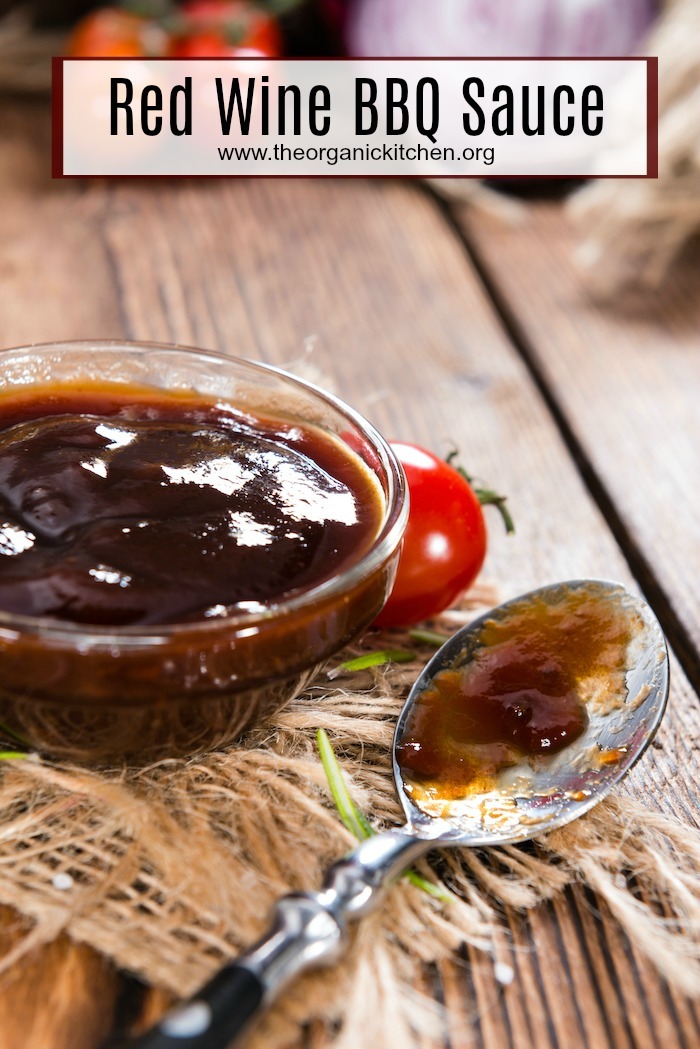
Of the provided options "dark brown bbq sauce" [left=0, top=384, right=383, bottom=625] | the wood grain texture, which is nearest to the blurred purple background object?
"dark brown bbq sauce" [left=0, top=384, right=383, bottom=625]

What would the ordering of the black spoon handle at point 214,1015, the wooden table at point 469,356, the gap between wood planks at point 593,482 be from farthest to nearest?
the gap between wood planks at point 593,482, the wooden table at point 469,356, the black spoon handle at point 214,1015

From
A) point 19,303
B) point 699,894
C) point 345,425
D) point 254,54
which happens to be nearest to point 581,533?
point 345,425

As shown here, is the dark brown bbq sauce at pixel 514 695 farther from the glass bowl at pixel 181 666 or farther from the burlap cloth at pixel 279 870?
the glass bowl at pixel 181 666

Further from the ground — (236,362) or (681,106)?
(681,106)

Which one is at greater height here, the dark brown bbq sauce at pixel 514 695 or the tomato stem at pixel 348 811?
the dark brown bbq sauce at pixel 514 695

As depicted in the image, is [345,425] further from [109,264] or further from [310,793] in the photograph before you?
[109,264]

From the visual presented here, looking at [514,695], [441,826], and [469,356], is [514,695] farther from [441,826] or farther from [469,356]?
[469,356]

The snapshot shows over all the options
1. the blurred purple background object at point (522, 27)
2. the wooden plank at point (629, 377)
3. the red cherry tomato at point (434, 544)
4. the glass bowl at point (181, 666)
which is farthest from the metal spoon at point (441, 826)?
the blurred purple background object at point (522, 27)
